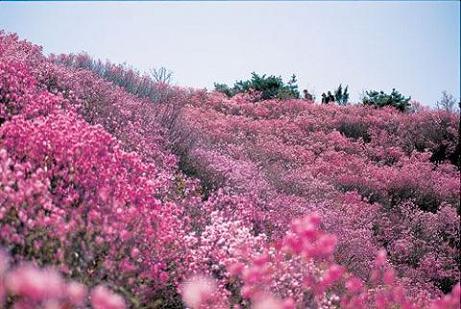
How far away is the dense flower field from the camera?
4.21 m

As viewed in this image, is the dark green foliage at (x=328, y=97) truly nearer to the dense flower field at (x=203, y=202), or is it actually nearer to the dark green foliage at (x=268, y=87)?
the dark green foliage at (x=268, y=87)

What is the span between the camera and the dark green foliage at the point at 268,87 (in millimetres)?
21562

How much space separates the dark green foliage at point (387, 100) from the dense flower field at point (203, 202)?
4063 millimetres

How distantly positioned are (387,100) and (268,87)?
512 centimetres

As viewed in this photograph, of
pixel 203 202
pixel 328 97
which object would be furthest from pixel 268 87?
pixel 203 202

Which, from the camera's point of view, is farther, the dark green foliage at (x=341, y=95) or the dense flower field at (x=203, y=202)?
the dark green foliage at (x=341, y=95)

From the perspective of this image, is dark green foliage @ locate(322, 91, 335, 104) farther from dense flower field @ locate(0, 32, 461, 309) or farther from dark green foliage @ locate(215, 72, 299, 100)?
dense flower field @ locate(0, 32, 461, 309)

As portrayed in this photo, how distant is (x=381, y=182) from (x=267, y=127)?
4.35m

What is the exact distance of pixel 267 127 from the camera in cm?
1595

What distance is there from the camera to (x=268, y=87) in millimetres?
22984

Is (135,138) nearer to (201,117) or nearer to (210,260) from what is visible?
(210,260)

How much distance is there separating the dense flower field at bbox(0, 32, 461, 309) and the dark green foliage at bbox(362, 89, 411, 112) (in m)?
4.06

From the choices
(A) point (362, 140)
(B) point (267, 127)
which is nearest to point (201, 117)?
(B) point (267, 127)

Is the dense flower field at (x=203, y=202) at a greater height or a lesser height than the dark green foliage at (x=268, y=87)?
lesser
